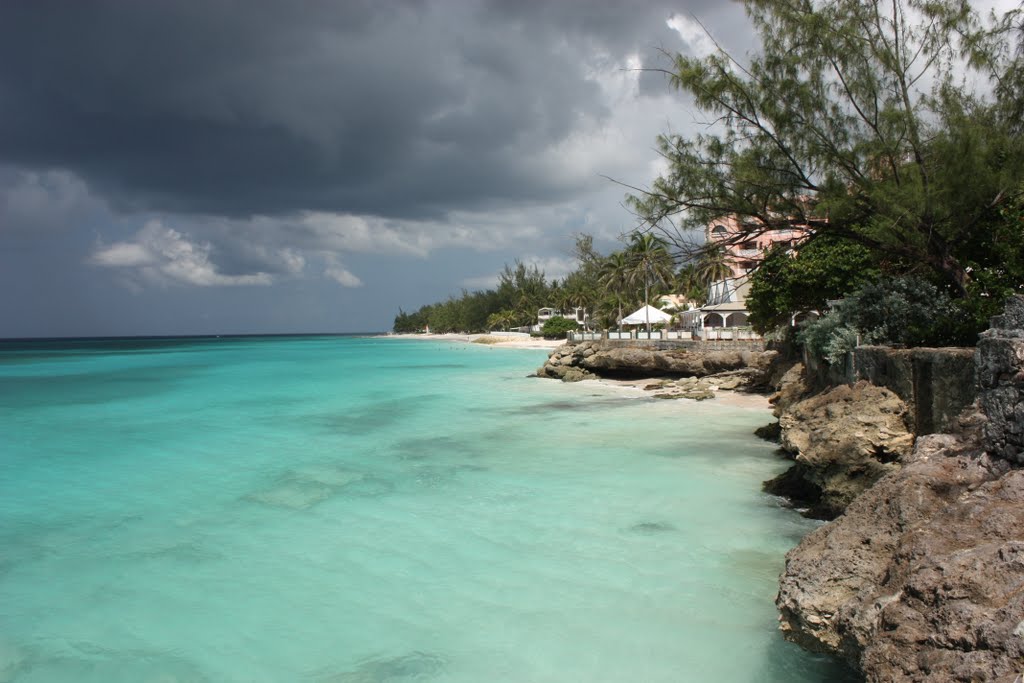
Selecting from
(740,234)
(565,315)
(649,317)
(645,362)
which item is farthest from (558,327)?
(740,234)

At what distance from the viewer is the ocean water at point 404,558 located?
215 inches

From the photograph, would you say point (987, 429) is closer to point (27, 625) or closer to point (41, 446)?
point (27, 625)

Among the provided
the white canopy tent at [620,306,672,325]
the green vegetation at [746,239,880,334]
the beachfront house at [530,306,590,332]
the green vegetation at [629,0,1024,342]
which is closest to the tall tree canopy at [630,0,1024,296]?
the green vegetation at [629,0,1024,342]

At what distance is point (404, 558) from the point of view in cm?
776

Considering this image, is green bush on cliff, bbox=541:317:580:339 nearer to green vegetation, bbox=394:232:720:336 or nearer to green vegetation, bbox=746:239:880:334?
green vegetation, bbox=394:232:720:336

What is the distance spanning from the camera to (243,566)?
768 centimetres

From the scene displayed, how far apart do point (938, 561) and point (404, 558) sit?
230 inches

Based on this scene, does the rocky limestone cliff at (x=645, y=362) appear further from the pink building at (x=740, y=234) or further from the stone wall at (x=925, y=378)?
the pink building at (x=740, y=234)

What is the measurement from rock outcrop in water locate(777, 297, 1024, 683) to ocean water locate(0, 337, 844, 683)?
90 cm

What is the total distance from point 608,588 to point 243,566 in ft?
14.4

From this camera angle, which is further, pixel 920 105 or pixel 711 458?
pixel 711 458

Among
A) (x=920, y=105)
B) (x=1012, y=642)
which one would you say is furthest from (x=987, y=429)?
(x=920, y=105)

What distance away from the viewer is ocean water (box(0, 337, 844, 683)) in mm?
5473

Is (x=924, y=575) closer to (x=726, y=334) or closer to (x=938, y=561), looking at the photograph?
(x=938, y=561)
